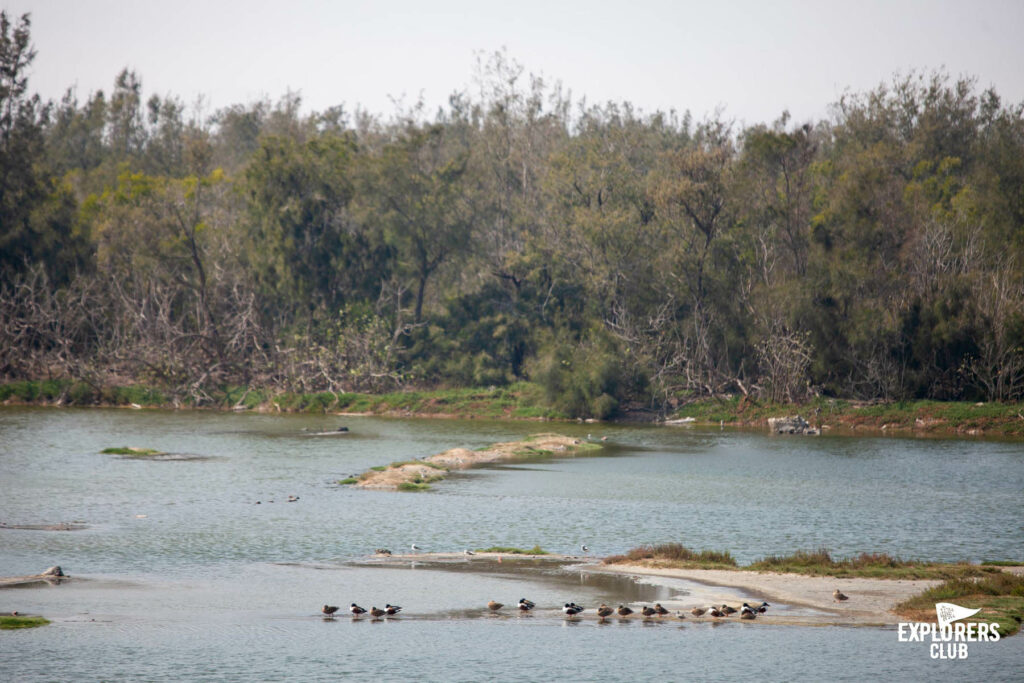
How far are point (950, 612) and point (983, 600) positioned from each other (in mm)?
1431

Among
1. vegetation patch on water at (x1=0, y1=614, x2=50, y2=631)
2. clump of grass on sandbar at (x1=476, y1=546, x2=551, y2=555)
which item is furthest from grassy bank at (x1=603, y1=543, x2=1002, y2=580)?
vegetation patch on water at (x1=0, y1=614, x2=50, y2=631)

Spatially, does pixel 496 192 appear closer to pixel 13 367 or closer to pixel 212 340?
pixel 212 340

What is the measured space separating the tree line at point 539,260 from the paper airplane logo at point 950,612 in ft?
158

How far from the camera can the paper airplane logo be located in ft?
77.5

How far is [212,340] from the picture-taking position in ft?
284

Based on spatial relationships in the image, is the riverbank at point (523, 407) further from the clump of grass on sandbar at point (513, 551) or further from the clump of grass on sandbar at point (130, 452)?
the clump of grass on sandbar at point (513, 551)

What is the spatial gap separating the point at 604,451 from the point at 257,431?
75.5ft

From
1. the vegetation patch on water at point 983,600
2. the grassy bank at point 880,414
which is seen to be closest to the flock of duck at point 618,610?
the vegetation patch on water at point 983,600

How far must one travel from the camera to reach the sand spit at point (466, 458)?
46781mm

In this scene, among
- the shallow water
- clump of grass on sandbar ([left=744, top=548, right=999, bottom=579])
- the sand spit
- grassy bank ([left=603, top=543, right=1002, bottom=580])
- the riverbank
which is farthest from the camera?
the riverbank

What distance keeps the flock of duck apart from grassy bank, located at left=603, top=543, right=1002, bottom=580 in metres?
4.66

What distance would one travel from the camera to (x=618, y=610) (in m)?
24.6

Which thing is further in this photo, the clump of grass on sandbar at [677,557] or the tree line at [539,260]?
the tree line at [539,260]

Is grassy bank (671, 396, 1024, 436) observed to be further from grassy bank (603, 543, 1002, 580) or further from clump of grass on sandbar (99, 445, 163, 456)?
grassy bank (603, 543, 1002, 580)
